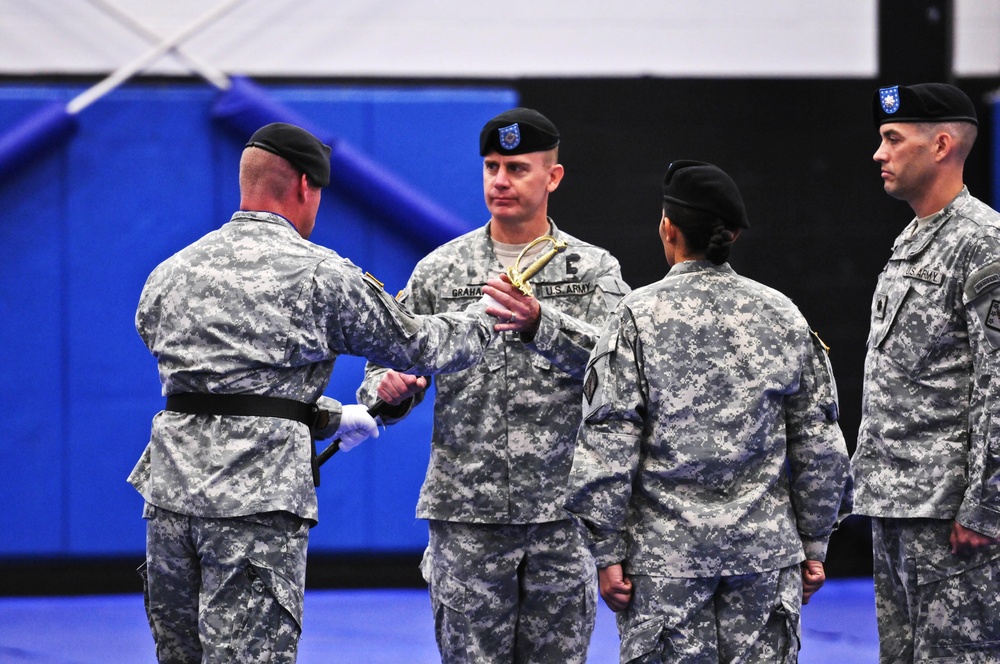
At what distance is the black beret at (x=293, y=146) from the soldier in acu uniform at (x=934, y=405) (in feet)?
4.74

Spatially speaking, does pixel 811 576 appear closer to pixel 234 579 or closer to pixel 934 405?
pixel 934 405

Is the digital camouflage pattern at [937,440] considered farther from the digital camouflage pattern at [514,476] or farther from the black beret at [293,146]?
the black beret at [293,146]

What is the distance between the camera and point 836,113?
19.1 feet

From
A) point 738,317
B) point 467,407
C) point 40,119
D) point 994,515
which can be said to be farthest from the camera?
point 40,119

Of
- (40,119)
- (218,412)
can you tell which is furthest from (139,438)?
(218,412)

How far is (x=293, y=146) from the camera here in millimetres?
2605

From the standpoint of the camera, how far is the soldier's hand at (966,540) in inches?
103

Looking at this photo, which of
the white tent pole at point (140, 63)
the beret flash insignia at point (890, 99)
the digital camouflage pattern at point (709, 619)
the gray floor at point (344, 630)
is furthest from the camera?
the white tent pole at point (140, 63)

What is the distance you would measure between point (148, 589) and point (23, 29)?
152 inches

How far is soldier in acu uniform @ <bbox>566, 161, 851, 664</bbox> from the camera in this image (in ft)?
7.63

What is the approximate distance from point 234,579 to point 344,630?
251cm

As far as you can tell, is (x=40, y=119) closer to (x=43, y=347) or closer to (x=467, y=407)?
(x=43, y=347)

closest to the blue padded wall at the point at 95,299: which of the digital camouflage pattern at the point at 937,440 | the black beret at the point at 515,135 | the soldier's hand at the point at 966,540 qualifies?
the black beret at the point at 515,135

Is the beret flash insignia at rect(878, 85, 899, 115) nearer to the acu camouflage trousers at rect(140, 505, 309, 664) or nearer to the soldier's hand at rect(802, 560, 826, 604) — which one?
the soldier's hand at rect(802, 560, 826, 604)
